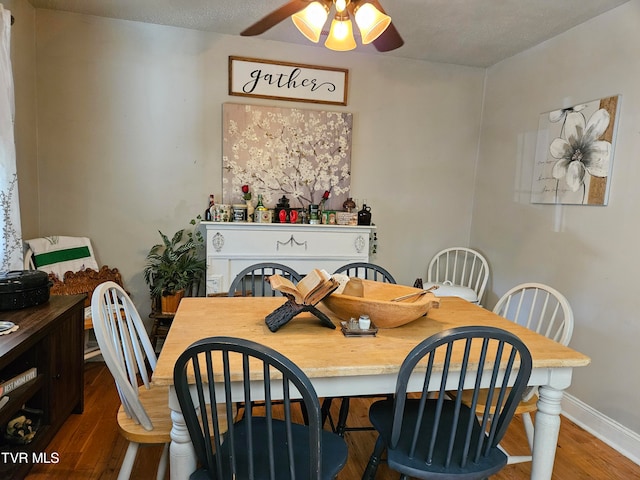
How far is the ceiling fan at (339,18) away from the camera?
1.69m

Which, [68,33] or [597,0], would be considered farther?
[68,33]

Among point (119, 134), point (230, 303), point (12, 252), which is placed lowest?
point (230, 303)

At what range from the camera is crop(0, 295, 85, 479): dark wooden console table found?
1.64 m

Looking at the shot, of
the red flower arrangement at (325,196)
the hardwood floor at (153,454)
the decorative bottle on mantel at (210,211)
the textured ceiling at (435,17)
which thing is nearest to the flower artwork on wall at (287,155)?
the red flower arrangement at (325,196)

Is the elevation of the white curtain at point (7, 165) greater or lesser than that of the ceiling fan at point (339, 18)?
lesser

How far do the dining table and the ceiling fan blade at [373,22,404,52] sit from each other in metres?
1.34

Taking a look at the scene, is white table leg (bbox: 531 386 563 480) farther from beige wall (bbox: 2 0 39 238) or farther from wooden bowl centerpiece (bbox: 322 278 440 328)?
beige wall (bbox: 2 0 39 238)

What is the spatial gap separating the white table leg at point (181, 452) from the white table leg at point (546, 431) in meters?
1.24

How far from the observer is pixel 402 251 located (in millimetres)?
3598

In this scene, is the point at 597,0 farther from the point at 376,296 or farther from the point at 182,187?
the point at 182,187

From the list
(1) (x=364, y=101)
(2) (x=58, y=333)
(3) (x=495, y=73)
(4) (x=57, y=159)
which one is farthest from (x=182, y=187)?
(3) (x=495, y=73)

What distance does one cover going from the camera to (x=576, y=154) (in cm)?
259

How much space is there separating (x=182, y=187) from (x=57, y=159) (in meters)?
0.88

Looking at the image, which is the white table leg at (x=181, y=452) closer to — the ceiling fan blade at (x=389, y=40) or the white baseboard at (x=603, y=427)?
the ceiling fan blade at (x=389, y=40)
